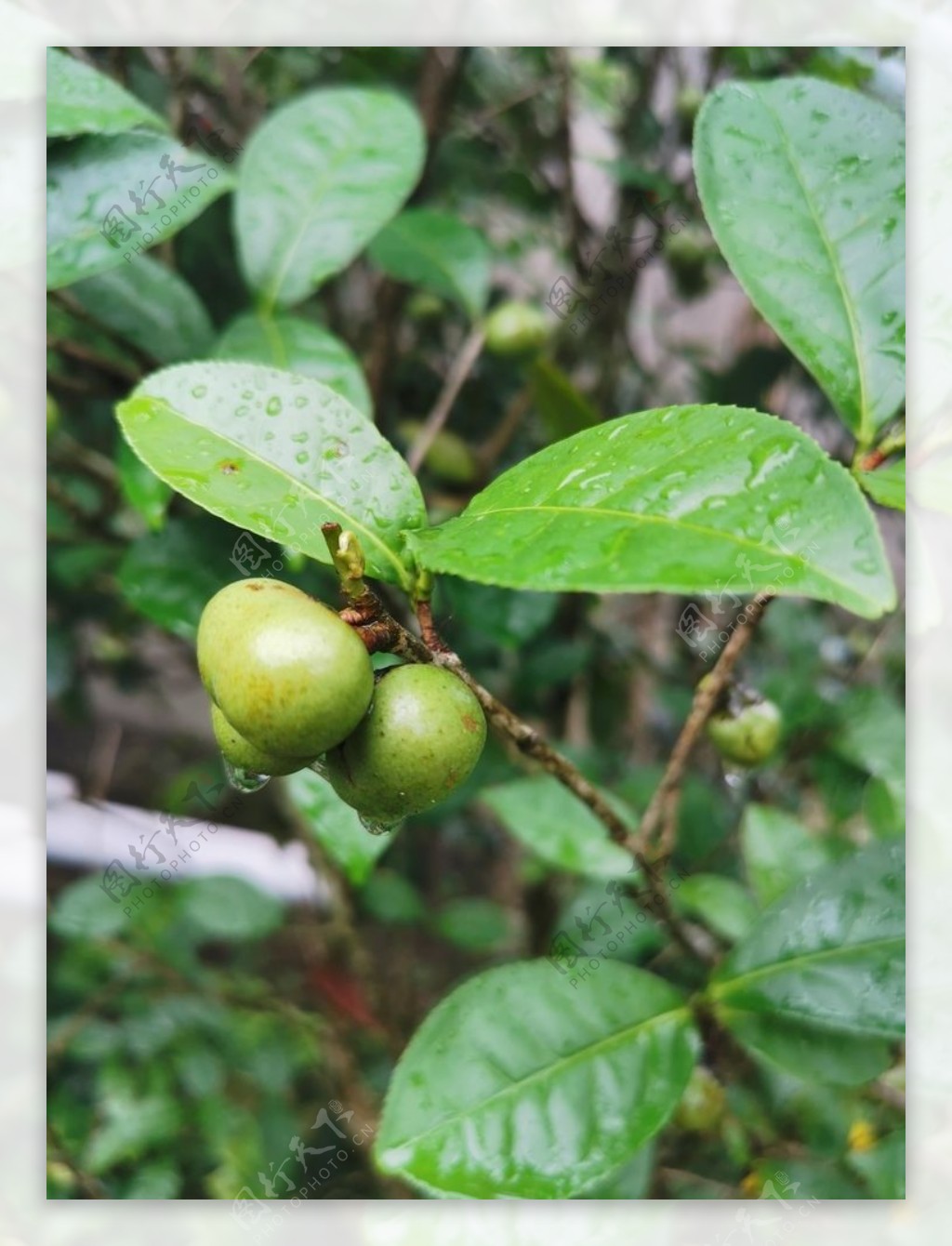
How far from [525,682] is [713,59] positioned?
86cm

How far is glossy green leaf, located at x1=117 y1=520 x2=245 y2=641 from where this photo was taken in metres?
0.96

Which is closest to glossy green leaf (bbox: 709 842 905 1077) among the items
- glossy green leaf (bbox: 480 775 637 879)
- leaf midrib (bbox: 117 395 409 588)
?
glossy green leaf (bbox: 480 775 637 879)

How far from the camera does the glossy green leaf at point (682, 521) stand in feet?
1.41

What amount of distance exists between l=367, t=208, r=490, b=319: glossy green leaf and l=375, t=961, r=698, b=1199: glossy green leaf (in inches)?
31.9

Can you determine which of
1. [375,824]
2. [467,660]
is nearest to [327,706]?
[375,824]

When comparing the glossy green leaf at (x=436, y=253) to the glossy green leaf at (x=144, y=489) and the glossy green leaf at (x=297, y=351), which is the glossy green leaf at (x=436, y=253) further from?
the glossy green leaf at (x=144, y=489)

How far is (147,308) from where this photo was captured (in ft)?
3.15

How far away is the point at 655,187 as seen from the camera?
1396 millimetres

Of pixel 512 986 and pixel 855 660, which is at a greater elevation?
pixel 512 986

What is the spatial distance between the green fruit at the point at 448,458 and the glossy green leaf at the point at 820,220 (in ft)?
2.12

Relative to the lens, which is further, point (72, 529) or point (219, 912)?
point (219, 912)

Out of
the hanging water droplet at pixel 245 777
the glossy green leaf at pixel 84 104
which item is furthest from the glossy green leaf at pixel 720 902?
the glossy green leaf at pixel 84 104

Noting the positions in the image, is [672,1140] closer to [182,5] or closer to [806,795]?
[806,795]

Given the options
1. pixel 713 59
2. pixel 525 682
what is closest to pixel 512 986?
pixel 525 682
